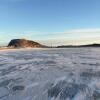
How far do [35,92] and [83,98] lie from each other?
41.4 inches

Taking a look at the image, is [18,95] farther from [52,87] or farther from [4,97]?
[52,87]

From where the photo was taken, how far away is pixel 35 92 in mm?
3965

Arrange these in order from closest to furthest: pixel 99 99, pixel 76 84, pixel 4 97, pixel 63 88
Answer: pixel 99 99 → pixel 4 97 → pixel 63 88 → pixel 76 84

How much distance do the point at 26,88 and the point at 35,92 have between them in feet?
1.54

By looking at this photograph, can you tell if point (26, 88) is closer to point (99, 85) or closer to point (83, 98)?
point (83, 98)

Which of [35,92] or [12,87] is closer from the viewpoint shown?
[35,92]

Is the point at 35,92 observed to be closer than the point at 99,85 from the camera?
Yes

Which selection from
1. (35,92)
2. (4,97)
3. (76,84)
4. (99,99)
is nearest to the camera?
(99,99)

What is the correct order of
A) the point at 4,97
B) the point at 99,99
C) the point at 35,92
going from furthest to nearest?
the point at 35,92, the point at 4,97, the point at 99,99

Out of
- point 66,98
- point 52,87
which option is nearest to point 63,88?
point 52,87

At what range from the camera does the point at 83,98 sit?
355 centimetres

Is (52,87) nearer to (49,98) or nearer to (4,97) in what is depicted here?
(49,98)

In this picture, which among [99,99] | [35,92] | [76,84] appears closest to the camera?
[99,99]

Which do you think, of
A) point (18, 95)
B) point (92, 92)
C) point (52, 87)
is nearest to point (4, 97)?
point (18, 95)
